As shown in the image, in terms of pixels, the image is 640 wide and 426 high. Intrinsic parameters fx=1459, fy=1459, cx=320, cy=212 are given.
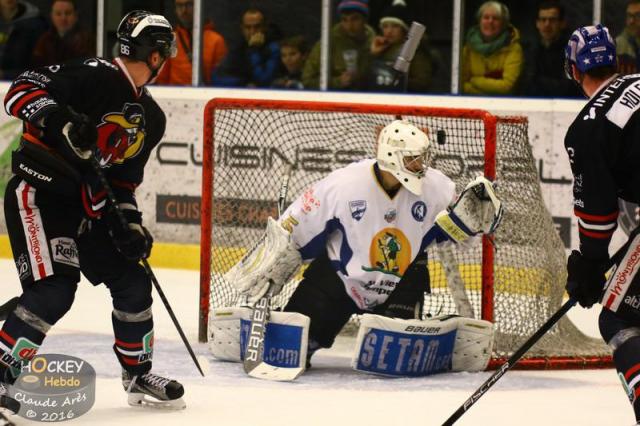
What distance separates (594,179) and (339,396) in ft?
4.87

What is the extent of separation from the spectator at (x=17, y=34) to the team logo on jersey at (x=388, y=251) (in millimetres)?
4387

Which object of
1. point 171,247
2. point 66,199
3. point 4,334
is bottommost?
point 171,247

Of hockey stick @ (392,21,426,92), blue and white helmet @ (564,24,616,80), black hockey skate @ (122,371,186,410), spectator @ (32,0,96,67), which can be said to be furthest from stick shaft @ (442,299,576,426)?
spectator @ (32,0,96,67)

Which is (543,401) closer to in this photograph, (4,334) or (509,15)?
(4,334)

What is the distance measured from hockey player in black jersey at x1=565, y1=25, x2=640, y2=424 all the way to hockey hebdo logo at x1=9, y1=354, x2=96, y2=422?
58.2 inches

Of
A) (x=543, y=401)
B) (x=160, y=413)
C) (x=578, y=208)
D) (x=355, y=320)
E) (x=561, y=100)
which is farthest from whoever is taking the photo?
(x=561, y=100)

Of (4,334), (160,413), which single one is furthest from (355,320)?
(4,334)

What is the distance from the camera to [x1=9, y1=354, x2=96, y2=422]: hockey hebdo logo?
4.10 meters

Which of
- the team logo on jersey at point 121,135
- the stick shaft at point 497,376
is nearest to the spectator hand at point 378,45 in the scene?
the team logo on jersey at point 121,135

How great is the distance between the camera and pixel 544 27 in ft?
24.4

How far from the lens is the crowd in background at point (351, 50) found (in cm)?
750

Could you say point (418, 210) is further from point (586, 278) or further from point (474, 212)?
point (586, 278)

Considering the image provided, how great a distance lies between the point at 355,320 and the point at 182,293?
1.20 metres

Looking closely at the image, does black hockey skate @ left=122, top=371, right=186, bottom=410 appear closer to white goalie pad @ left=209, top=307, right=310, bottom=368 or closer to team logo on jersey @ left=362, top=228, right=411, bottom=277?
white goalie pad @ left=209, top=307, right=310, bottom=368
